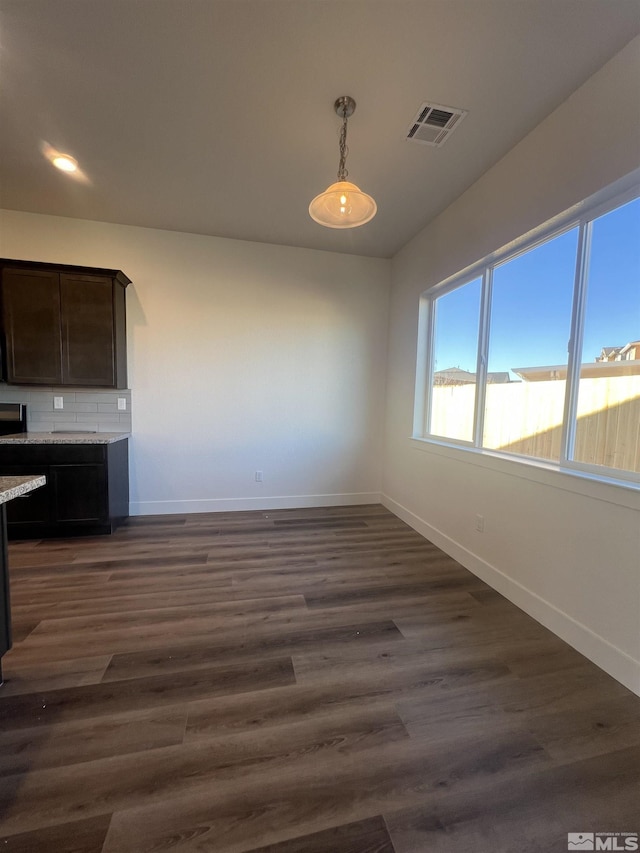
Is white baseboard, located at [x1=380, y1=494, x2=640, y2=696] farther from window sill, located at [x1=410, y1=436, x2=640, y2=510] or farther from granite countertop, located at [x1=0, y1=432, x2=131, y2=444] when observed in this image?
granite countertop, located at [x1=0, y1=432, x2=131, y2=444]

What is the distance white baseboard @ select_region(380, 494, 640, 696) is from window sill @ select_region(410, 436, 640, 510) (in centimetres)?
71

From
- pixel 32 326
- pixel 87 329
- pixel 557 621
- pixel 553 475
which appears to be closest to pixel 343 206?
pixel 553 475

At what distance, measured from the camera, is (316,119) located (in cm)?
211

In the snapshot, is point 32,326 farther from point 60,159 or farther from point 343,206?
point 343,206

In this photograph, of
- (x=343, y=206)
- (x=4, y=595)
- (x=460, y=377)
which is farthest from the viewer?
(x=460, y=377)

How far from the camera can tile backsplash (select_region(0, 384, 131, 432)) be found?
340 centimetres

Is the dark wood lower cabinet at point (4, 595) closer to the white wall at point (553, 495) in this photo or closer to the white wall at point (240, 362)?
the white wall at point (240, 362)

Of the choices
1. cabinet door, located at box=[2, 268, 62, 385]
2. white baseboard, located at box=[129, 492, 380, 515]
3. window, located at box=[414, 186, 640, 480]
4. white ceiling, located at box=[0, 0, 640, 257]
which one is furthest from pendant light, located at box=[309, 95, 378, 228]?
white baseboard, located at box=[129, 492, 380, 515]

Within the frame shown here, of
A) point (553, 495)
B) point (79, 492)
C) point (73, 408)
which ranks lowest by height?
point (79, 492)

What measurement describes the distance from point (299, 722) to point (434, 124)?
3.29 m

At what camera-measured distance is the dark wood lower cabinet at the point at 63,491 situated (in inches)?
116

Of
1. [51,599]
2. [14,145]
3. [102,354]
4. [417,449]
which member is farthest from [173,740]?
[14,145]

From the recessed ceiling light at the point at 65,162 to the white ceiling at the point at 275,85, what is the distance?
0.29 ft

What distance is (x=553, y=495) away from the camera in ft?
6.51
